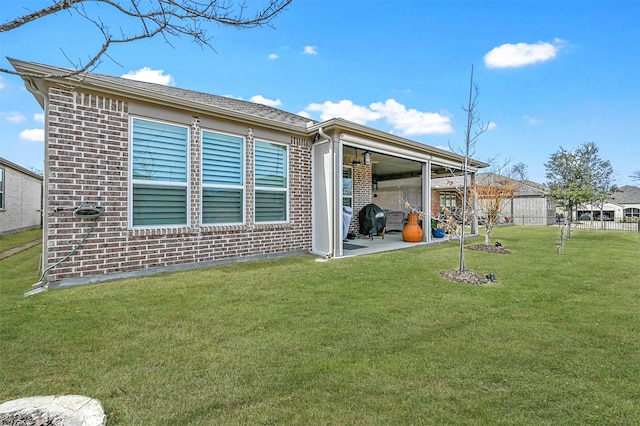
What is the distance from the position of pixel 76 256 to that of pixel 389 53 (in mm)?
11225

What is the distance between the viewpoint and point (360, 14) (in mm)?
8281

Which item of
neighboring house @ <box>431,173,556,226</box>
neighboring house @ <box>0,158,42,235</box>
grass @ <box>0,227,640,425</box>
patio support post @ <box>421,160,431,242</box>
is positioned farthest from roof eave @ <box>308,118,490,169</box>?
neighboring house @ <box>431,173,556,226</box>

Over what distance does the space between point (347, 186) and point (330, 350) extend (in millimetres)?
8935

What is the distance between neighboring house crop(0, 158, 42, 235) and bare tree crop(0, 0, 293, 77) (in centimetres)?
1303

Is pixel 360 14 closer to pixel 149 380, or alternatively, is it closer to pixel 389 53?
pixel 389 53

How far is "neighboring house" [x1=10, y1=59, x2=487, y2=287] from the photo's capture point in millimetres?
4875

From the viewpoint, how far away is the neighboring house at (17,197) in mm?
13383

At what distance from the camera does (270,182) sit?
745cm

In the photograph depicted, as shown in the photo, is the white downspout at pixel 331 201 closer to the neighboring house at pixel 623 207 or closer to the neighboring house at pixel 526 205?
the neighboring house at pixel 526 205

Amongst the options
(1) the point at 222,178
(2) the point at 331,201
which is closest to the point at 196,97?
(1) the point at 222,178

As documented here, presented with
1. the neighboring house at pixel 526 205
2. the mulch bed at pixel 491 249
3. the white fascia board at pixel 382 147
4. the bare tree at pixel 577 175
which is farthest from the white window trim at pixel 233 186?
the neighboring house at pixel 526 205

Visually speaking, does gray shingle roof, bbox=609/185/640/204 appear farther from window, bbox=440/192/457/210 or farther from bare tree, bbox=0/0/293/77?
bare tree, bbox=0/0/293/77

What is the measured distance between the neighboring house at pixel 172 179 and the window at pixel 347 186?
2794mm

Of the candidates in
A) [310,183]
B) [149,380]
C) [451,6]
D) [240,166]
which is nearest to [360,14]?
[451,6]
